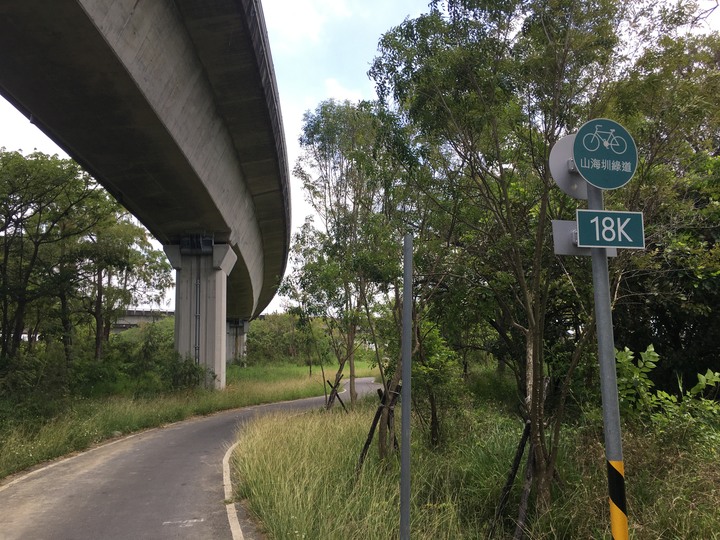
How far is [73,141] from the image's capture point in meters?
12.4

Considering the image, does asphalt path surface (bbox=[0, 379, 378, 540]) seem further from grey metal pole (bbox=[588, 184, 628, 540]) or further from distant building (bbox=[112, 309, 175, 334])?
distant building (bbox=[112, 309, 175, 334])

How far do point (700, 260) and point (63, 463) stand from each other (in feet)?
35.9

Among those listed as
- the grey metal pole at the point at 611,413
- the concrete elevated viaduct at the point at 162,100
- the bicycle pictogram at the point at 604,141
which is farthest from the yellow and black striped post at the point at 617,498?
the concrete elevated viaduct at the point at 162,100

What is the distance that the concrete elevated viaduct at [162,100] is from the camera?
8.80 m

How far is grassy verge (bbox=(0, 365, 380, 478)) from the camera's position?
1002cm

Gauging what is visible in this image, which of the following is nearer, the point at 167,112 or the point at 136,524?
the point at 136,524

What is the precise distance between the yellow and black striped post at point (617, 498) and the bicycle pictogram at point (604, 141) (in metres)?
1.98

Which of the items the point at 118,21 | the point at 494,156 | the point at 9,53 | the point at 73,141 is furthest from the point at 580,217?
the point at 73,141

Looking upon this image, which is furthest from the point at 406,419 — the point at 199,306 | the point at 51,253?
the point at 51,253

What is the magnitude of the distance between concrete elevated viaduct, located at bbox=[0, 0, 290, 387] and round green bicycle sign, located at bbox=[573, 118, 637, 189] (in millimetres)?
7376

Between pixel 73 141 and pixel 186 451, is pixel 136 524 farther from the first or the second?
pixel 73 141

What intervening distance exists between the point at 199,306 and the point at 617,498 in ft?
65.7

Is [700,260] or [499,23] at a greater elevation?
[499,23]

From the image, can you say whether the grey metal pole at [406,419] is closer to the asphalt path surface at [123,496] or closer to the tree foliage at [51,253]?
the asphalt path surface at [123,496]
